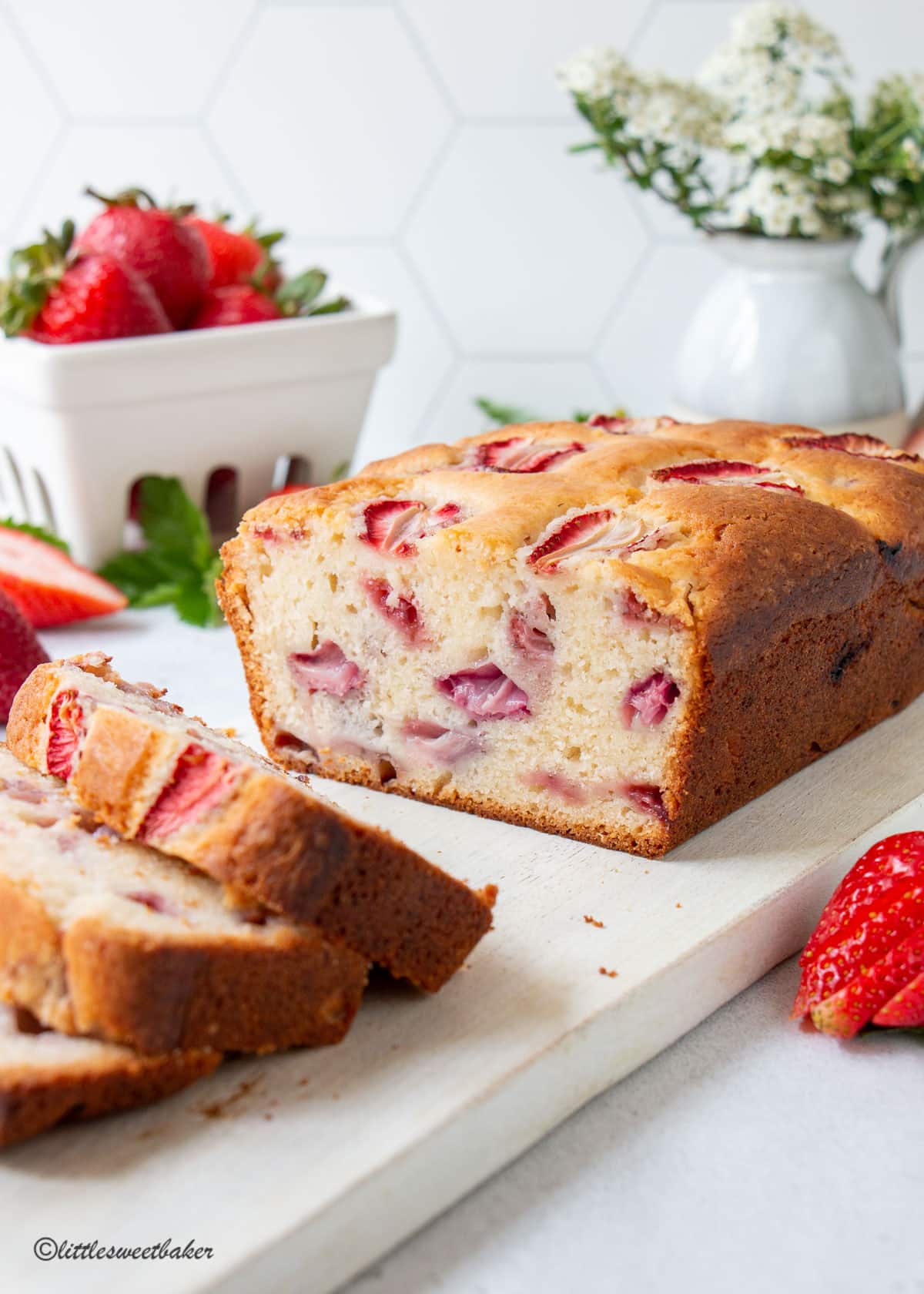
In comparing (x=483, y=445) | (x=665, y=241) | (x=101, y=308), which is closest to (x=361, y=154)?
(x=665, y=241)

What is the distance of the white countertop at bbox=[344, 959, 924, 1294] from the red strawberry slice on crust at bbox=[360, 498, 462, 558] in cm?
94

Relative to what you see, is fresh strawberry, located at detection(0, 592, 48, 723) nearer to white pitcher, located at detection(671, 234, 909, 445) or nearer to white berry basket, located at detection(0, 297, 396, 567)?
white berry basket, located at detection(0, 297, 396, 567)

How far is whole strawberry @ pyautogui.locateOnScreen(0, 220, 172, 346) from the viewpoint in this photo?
3.53 m

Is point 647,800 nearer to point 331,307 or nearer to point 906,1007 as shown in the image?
point 906,1007

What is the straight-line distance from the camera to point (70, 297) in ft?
11.7

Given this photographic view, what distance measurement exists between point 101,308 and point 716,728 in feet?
6.62

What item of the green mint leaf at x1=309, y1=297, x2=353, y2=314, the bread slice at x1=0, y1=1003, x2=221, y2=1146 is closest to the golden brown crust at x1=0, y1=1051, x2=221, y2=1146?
the bread slice at x1=0, y1=1003, x2=221, y2=1146

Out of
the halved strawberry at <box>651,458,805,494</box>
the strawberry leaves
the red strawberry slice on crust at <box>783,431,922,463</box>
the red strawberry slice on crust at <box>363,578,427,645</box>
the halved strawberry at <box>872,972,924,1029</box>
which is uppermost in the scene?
the halved strawberry at <box>651,458,805,494</box>

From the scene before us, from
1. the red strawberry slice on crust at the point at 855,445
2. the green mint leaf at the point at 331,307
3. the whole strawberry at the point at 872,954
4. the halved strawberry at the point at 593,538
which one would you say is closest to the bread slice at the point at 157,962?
the whole strawberry at the point at 872,954

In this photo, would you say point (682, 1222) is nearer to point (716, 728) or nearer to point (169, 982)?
point (169, 982)

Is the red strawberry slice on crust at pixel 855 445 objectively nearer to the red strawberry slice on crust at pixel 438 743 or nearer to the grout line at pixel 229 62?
the red strawberry slice on crust at pixel 438 743

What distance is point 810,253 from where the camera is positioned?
3885mm

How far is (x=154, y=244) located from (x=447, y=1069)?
2.57 m

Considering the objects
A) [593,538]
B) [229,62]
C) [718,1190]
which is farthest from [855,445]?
[229,62]
